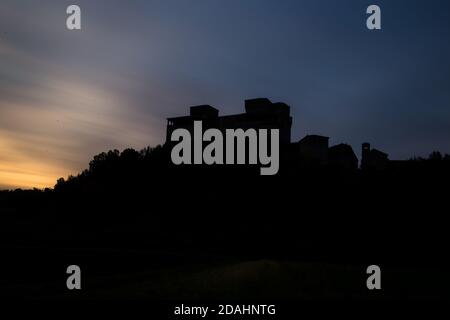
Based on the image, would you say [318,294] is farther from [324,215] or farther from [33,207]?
[33,207]

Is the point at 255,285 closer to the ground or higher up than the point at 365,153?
closer to the ground

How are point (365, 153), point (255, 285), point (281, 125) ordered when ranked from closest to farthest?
point (255, 285) → point (281, 125) → point (365, 153)

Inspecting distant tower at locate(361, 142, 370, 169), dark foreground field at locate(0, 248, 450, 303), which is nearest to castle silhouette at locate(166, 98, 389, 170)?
distant tower at locate(361, 142, 370, 169)

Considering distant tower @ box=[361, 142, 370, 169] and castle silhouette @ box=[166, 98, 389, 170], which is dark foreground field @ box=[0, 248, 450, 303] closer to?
castle silhouette @ box=[166, 98, 389, 170]

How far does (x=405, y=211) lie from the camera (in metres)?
30.9

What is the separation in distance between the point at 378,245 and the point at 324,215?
5127mm

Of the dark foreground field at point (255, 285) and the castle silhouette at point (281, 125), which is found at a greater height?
the castle silhouette at point (281, 125)

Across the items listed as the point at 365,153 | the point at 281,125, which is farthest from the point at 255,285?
the point at 365,153

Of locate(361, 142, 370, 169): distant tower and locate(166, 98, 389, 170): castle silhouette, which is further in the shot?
locate(361, 142, 370, 169): distant tower

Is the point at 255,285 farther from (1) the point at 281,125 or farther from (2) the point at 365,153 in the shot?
(2) the point at 365,153

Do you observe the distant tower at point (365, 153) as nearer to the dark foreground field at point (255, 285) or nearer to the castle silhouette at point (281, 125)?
the castle silhouette at point (281, 125)

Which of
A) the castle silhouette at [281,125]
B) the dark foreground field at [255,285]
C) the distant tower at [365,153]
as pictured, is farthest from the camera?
the distant tower at [365,153]

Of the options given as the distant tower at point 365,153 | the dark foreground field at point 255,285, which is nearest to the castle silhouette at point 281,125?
the distant tower at point 365,153
